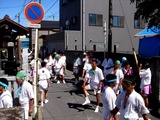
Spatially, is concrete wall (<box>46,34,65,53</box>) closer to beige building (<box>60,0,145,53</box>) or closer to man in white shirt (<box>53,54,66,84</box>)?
beige building (<box>60,0,145,53</box>)

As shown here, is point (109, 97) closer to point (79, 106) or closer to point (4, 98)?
point (4, 98)

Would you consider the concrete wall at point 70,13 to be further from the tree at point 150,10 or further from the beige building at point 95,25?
the tree at point 150,10

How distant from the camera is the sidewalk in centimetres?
798

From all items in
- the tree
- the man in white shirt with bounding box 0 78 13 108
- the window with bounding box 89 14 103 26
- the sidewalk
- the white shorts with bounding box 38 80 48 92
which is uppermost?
the window with bounding box 89 14 103 26

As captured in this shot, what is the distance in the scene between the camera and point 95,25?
28203 millimetres

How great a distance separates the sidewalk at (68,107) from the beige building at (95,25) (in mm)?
13857

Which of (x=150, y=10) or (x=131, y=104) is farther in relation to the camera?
(x=150, y=10)

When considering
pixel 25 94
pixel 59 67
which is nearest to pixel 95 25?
pixel 59 67

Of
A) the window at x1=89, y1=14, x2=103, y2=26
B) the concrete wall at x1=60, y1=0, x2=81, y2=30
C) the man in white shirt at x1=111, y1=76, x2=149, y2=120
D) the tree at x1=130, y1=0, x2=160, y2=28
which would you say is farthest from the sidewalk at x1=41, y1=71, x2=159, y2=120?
the concrete wall at x1=60, y1=0, x2=81, y2=30

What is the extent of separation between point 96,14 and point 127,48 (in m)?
5.60

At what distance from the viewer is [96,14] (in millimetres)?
28156

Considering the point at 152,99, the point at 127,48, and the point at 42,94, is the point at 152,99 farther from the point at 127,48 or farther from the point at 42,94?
the point at 127,48

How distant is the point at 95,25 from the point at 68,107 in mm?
20039

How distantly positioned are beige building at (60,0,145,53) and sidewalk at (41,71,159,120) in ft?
45.5
